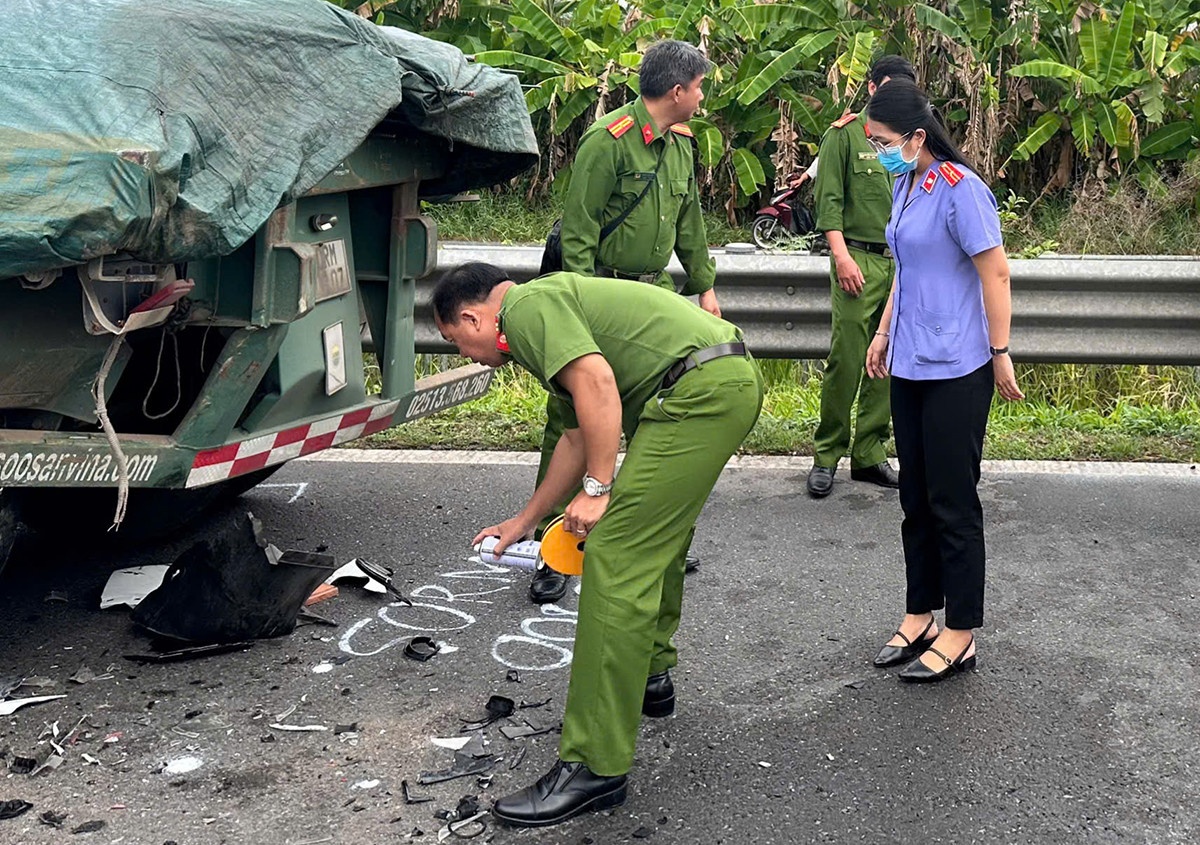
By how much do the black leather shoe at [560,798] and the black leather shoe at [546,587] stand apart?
4.49ft


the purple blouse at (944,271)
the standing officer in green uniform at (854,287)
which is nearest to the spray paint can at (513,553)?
the purple blouse at (944,271)

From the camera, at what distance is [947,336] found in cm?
421

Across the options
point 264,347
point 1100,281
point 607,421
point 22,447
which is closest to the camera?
point 607,421

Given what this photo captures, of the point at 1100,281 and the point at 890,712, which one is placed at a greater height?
the point at 1100,281

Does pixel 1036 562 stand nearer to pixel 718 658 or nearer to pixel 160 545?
pixel 718 658

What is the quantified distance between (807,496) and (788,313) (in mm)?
1167

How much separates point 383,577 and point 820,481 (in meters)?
2.02

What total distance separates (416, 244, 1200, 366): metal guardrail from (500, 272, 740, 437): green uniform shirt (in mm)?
3164

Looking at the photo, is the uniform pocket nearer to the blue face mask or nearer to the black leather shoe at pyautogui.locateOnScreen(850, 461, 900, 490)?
the blue face mask

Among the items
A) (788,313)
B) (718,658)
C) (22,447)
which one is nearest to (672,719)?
(718,658)

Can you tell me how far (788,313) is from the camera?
6.84 m

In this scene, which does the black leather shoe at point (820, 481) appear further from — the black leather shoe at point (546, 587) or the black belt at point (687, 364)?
the black belt at point (687, 364)

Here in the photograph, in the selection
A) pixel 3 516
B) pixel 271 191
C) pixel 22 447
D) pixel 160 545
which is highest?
pixel 271 191

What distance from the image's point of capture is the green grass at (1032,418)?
21.7 ft
